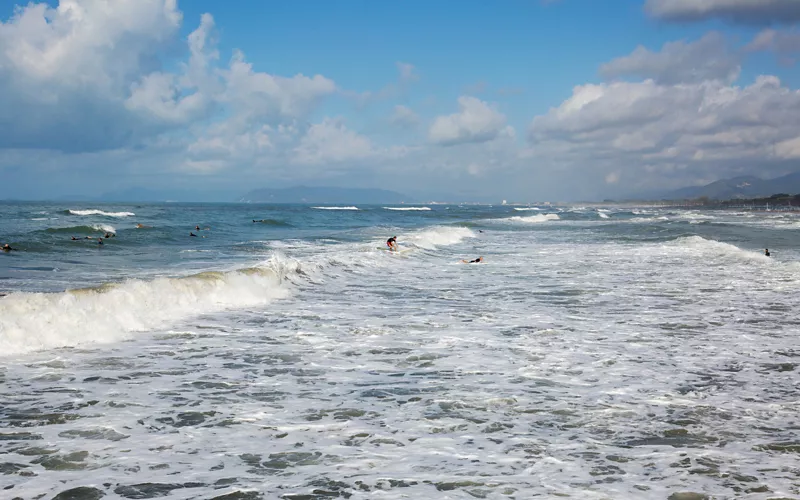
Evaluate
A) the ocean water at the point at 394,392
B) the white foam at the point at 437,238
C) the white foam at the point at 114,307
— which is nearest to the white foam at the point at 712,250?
the ocean water at the point at 394,392

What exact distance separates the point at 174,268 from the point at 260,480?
17.4 meters

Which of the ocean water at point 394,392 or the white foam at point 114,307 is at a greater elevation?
the white foam at point 114,307

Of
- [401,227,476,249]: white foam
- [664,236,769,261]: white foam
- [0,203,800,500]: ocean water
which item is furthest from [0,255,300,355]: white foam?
[664,236,769,261]: white foam

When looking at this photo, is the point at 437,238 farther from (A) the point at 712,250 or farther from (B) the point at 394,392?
(B) the point at 394,392

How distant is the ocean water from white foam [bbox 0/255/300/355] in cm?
5

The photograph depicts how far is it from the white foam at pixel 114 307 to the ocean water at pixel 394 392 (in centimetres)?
5

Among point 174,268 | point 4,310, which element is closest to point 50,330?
point 4,310

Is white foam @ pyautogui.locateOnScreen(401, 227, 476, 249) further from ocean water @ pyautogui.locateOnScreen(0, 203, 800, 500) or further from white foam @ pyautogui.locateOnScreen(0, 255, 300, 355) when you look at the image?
white foam @ pyautogui.locateOnScreen(0, 255, 300, 355)

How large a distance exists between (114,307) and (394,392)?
7.10 m

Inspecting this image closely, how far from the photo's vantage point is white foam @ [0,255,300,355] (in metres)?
10.0

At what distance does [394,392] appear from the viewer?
7.58 metres

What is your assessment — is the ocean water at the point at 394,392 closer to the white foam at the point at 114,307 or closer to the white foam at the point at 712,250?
the white foam at the point at 114,307

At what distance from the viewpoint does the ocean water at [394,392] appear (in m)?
5.12

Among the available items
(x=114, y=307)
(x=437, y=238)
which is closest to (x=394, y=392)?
(x=114, y=307)
